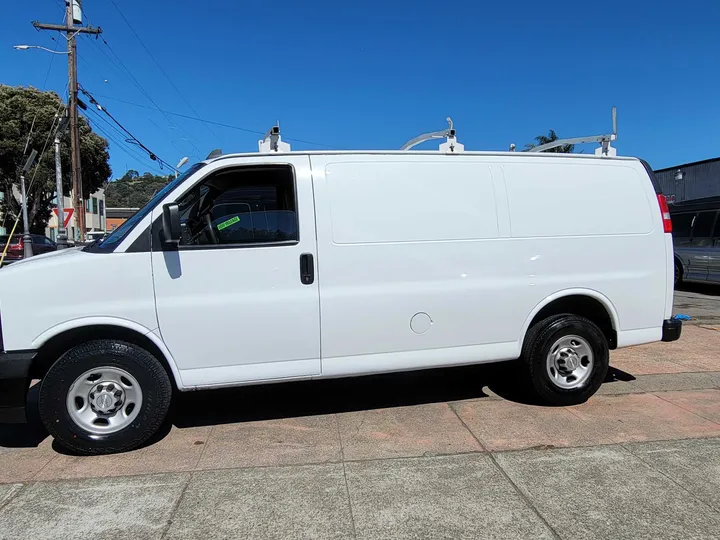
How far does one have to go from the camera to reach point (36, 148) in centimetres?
3073

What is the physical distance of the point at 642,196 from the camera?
490 cm

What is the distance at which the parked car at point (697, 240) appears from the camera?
42.7ft

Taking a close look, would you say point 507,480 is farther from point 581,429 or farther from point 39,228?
Answer: point 39,228

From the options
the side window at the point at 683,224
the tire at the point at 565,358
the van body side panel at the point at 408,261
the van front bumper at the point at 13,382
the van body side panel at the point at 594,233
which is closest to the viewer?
the van front bumper at the point at 13,382

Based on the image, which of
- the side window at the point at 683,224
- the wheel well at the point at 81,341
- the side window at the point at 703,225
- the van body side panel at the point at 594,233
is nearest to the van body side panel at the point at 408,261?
the van body side panel at the point at 594,233

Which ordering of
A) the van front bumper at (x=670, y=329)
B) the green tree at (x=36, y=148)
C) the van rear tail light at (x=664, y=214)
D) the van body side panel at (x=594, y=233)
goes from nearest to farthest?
1. the van body side panel at (x=594, y=233)
2. the van rear tail light at (x=664, y=214)
3. the van front bumper at (x=670, y=329)
4. the green tree at (x=36, y=148)

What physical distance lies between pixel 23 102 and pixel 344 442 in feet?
111

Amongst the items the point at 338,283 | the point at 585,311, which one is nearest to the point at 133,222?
the point at 338,283

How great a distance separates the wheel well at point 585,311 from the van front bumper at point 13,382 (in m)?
3.92

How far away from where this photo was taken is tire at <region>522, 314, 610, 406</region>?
468 cm

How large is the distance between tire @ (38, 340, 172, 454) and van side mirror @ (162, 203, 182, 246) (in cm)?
85

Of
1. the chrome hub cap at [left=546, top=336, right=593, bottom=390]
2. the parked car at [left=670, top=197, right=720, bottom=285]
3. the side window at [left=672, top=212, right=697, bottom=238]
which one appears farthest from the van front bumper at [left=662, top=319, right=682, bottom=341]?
the side window at [left=672, top=212, right=697, bottom=238]

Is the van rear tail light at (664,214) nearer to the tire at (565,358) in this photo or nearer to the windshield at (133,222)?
the tire at (565,358)

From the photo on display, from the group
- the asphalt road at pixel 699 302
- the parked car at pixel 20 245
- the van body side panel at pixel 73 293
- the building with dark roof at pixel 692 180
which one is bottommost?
the asphalt road at pixel 699 302
